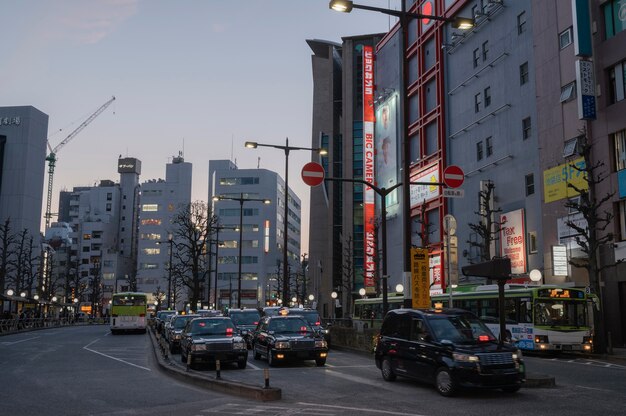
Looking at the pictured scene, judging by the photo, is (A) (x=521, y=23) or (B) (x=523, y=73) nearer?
(B) (x=523, y=73)

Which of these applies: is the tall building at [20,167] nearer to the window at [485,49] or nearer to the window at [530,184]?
the window at [485,49]

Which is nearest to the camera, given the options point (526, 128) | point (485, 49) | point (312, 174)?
point (312, 174)

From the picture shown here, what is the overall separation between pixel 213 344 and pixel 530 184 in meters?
28.4

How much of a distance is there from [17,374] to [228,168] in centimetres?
12156

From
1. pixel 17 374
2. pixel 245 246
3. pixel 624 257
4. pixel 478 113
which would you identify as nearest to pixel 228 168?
pixel 245 246

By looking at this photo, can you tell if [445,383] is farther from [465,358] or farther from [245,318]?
[245,318]

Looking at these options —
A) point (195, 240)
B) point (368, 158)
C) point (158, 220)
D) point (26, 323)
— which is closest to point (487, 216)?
point (368, 158)

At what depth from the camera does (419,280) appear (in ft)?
62.4

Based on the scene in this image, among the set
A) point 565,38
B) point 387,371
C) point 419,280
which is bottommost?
point 387,371

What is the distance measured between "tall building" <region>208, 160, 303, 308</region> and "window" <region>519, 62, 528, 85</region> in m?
82.1

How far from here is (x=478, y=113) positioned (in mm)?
47719

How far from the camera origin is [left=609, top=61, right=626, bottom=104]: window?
109ft

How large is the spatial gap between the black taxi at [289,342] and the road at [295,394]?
43 centimetres

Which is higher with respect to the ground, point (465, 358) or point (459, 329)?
point (459, 329)
